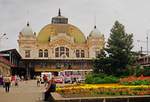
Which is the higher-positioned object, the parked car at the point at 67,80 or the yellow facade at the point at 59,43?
the yellow facade at the point at 59,43

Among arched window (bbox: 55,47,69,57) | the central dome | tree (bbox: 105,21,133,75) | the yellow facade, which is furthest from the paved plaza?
the central dome

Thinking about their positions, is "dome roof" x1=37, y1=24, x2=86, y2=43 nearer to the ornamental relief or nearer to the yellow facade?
the yellow facade

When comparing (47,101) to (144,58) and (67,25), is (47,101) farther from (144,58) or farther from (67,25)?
(67,25)

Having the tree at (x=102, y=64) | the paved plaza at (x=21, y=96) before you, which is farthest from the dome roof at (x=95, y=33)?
the paved plaza at (x=21, y=96)

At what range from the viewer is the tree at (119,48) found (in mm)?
50250

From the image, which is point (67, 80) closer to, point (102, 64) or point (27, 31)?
point (102, 64)

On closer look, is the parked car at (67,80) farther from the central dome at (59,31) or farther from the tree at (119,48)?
the central dome at (59,31)

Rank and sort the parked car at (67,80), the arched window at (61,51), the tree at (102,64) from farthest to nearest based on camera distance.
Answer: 1. the arched window at (61,51)
2. the parked car at (67,80)
3. the tree at (102,64)

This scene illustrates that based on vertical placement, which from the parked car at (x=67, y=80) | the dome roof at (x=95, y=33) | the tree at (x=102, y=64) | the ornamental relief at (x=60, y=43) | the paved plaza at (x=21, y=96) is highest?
the dome roof at (x=95, y=33)

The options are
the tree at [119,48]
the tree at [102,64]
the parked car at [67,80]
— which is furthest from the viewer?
the parked car at [67,80]

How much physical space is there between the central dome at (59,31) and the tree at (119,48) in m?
87.2

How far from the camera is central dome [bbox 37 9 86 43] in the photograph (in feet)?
461

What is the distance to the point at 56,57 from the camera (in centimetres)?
13600

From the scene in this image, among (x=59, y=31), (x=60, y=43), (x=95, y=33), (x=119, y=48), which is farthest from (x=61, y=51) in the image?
(x=119, y=48)
